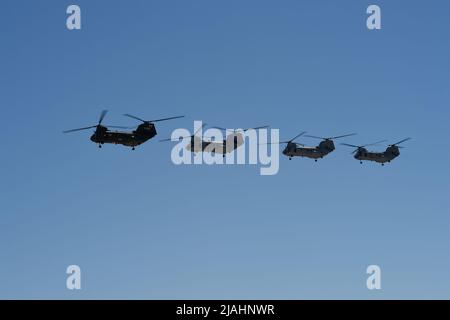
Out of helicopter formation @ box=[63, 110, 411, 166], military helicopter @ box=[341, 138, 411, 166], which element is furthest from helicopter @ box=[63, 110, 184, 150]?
military helicopter @ box=[341, 138, 411, 166]

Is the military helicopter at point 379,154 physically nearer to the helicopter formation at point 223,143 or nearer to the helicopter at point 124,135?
the helicopter formation at point 223,143

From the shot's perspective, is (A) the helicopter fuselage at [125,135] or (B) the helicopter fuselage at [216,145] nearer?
(A) the helicopter fuselage at [125,135]

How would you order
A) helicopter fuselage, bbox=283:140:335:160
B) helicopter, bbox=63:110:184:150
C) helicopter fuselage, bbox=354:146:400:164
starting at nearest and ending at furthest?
helicopter, bbox=63:110:184:150, helicopter fuselage, bbox=283:140:335:160, helicopter fuselage, bbox=354:146:400:164

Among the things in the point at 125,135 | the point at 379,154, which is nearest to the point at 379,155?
the point at 379,154

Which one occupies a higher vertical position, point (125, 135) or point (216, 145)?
point (125, 135)

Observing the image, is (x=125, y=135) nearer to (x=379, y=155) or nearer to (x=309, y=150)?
(x=309, y=150)

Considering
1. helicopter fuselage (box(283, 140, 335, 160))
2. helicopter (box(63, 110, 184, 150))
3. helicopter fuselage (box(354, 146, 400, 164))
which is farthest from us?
helicopter fuselage (box(354, 146, 400, 164))

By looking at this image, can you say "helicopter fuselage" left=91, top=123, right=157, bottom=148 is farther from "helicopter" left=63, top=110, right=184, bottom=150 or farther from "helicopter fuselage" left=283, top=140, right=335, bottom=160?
"helicopter fuselage" left=283, top=140, right=335, bottom=160

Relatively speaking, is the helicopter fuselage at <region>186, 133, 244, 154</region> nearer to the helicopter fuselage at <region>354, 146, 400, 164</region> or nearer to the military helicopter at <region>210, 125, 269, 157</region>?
the military helicopter at <region>210, 125, 269, 157</region>

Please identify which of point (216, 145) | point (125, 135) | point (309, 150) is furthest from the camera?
point (309, 150)

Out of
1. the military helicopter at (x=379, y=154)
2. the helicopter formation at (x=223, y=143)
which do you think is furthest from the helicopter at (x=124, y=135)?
the military helicopter at (x=379, y=154)

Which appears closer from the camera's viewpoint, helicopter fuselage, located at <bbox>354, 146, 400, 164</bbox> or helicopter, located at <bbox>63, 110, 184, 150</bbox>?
helicopter, located at <bbox>63, 110, 184, 150</bbox>
